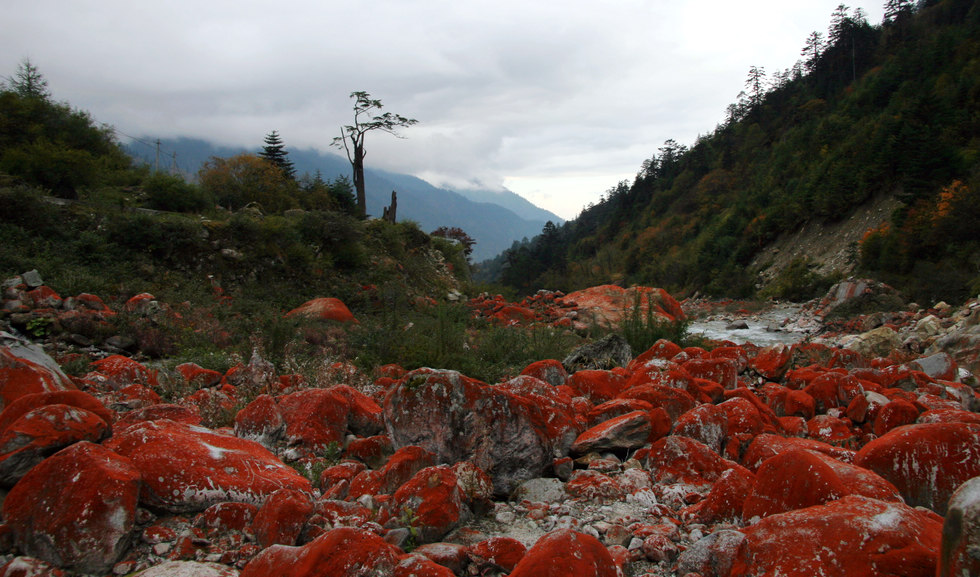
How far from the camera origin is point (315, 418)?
12.5 ft

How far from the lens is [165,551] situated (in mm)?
2260

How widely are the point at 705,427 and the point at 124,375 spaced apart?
576cm

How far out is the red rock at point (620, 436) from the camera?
3672 mm

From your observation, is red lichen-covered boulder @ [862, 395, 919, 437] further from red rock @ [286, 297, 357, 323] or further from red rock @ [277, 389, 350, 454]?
red rock @ [286, 297, 357, 323]

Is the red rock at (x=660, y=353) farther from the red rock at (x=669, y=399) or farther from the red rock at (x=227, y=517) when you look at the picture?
the red rock at (x=227, y=517)

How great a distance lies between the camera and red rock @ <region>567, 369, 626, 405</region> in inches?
196

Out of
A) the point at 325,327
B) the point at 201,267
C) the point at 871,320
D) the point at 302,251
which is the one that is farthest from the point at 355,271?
the point at 871,320

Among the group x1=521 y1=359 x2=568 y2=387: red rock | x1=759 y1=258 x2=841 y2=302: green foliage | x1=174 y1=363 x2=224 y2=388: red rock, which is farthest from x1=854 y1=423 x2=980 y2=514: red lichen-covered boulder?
x1=759 y1=258 x2=841 y2=302: green foliage

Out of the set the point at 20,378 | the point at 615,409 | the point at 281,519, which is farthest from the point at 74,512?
the point at 615,409

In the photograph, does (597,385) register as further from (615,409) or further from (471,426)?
(471,426)

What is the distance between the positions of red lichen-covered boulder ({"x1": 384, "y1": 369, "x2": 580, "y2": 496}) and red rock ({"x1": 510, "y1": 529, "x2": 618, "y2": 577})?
4.06 feet

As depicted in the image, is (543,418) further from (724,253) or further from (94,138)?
(724,253)

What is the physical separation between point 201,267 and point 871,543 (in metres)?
14.5

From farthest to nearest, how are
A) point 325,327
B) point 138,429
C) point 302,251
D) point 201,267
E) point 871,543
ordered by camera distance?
point 302,251, point 201,267, point 325,327, point 138,429, point 871,543
